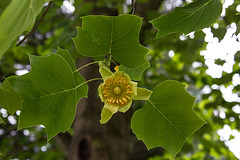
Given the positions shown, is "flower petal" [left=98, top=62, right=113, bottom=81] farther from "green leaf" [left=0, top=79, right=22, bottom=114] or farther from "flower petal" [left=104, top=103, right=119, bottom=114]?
"green leaf" [left=0, top=79, right=22, bottom=114]

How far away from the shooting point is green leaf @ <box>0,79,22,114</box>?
0.69 m

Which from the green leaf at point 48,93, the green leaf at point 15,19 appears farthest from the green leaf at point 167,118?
the green leaf at point 15,19

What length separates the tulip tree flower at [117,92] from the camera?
0.68m

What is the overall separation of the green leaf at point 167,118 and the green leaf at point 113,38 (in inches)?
4.6

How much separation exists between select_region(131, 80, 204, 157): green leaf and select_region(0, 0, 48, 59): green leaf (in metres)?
0.39

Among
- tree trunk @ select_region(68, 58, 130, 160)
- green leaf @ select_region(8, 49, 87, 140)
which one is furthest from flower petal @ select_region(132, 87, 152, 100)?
tree trunk @ select_region(68, 58, 130, 160)

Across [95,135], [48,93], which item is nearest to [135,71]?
[48,93]

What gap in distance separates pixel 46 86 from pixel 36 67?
0.17 ft

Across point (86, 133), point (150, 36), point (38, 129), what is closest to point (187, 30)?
point (150, 36)

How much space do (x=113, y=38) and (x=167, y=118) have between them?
0.25m

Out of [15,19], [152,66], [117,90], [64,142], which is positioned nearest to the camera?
[15,19]

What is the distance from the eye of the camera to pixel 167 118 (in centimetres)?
75

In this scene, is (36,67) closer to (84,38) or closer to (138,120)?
(84,38)

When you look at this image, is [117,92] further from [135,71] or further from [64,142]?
[64,142]
